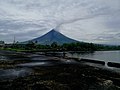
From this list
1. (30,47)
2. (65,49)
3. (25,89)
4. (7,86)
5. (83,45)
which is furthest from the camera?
(83,45)

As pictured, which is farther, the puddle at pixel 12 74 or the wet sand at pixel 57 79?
the puddle at pixel 12 74

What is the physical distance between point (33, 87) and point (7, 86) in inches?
122

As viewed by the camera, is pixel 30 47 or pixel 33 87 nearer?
pixel 33 87

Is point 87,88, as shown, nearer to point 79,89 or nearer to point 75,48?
point 79,89

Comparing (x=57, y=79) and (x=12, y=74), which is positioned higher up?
(x=12, y=74)

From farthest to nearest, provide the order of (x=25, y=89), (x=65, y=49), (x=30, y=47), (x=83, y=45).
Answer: (x=83, y=45) < (x=65, y=49) < (x=30, y=47) < (x=25, y=89)

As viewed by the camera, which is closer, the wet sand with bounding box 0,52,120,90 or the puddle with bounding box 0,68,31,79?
the wet sand with bounding box 0,52,120,90

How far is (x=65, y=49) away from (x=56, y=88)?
528 ft

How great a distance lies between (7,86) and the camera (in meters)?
20.3

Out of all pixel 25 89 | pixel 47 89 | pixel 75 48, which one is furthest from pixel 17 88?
pixel 75 48

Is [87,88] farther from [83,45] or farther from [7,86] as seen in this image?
[83,45]

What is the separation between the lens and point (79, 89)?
19.9 metres

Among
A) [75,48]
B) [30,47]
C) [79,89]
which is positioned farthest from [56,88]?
[75,48]

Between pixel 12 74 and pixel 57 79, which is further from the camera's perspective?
pixel 12 74
